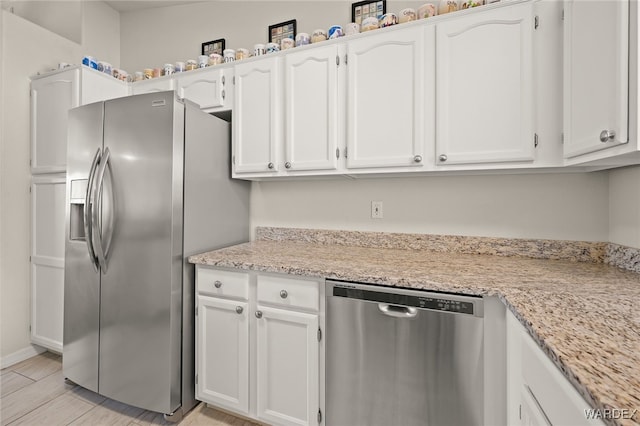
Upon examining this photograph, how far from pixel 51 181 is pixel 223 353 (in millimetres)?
1902

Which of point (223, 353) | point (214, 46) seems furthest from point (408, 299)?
point (214, 46)

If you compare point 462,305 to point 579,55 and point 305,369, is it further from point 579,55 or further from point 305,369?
point 579,55

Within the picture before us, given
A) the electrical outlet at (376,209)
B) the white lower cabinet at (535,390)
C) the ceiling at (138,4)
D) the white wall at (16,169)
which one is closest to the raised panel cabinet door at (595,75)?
the white lower cabinet at (535,390)

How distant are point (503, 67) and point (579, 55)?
12.5 inches

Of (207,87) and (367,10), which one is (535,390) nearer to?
(367,10)

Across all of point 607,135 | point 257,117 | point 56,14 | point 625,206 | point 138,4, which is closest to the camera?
point 607,135

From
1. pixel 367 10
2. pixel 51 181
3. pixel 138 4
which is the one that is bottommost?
pixel 51 181

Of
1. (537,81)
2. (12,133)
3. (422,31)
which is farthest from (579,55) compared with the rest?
(12,133)

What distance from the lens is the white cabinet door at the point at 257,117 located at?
6.31ft

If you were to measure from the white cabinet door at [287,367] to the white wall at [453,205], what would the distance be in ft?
2.77

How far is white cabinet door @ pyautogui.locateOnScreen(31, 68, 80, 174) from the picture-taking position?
2180mm

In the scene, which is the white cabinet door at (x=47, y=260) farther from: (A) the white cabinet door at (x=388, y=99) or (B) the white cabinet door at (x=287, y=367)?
(A) the white cabinet door at (x=388, y=99)

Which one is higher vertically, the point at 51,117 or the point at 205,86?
the point at 205,86

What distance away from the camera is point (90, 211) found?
1.68 meters
